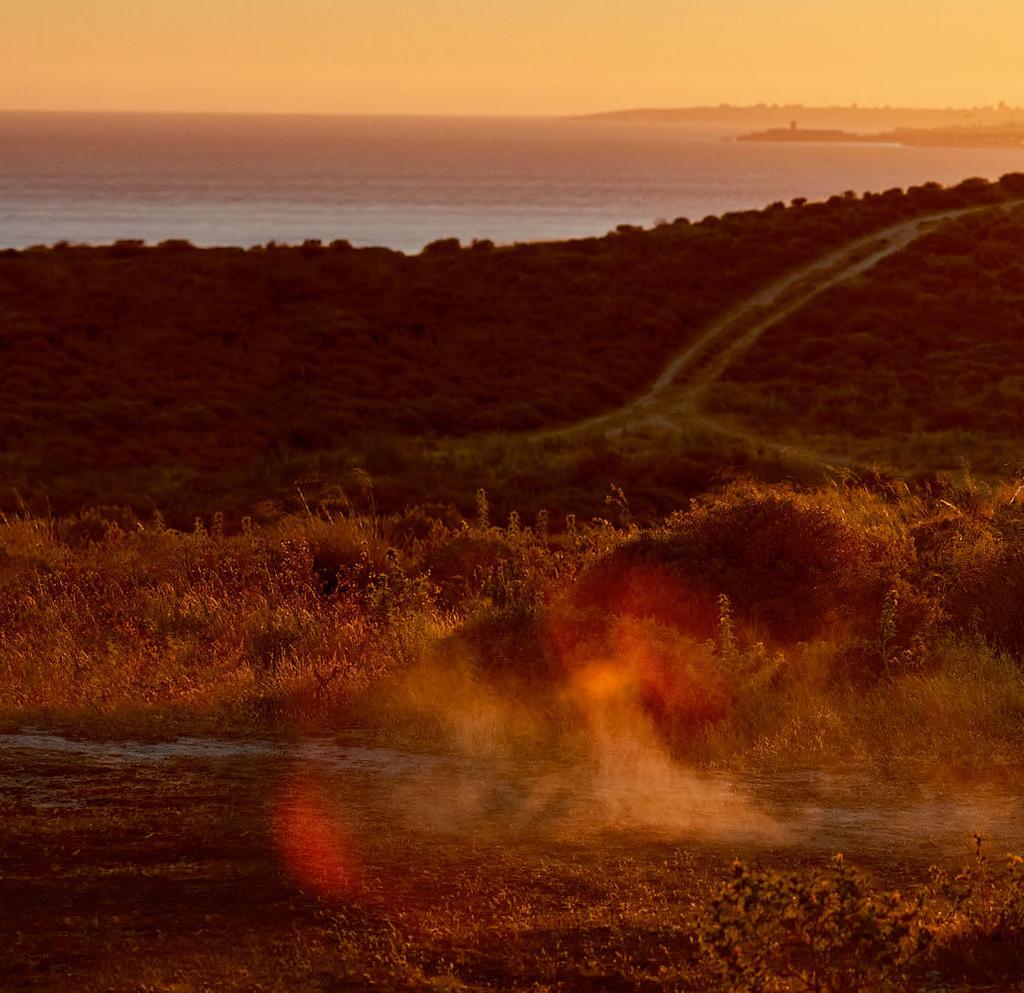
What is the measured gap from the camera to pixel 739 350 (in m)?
41.5

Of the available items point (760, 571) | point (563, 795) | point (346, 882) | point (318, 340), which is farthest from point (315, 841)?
point (318, 340)

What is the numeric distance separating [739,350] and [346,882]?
1430 inches

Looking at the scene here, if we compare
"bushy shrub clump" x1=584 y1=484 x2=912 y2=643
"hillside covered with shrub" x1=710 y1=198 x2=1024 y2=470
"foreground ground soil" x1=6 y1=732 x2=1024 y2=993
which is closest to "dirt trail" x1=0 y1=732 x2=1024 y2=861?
"foreground ground soil" x1=6 y1=732 x2=1024 y2=993

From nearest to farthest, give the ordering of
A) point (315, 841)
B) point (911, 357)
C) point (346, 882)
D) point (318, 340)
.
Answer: point (346, 882) → point (315, 841) → point (911, 357) → point (318, 340)

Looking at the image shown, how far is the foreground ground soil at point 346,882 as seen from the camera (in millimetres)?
5688

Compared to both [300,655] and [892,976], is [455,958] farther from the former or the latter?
[300,655]

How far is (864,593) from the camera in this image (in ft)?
37.0

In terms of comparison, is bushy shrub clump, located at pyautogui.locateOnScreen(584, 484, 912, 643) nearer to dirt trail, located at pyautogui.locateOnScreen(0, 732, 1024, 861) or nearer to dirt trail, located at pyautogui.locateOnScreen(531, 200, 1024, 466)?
dirt trail, located at pyautogui.locateOnScreen(0, 732, 1024, 861)

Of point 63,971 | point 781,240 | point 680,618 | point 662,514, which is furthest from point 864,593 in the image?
point 781,240

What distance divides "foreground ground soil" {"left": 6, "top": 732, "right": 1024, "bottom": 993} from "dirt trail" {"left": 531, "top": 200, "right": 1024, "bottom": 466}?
2120 cm

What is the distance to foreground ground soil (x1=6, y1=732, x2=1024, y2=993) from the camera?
569cm

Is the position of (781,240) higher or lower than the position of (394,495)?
higher

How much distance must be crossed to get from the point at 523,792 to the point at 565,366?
33565 mm

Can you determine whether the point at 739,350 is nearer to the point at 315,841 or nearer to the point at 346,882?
the point at 315,841
